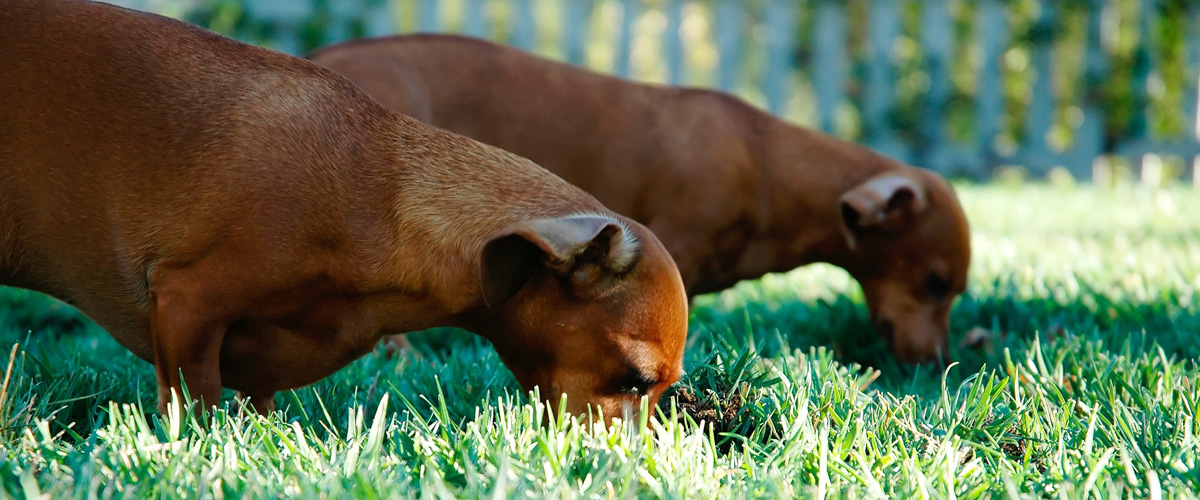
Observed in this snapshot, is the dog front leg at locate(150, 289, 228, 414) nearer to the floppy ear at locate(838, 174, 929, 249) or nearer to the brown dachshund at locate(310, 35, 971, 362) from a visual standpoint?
the brown dachshund at locate(310, 35, 971, 362)

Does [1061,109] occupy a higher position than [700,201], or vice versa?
[700,201]

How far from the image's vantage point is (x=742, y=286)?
5.33 m

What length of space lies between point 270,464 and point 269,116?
799 mm

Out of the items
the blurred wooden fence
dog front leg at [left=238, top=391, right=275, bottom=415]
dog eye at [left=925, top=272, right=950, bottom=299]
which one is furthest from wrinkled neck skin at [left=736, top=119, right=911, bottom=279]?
the blurred wooden fence

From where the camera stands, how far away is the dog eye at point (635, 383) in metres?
2.52

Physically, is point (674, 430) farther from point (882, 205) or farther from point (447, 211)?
point (882, 205)

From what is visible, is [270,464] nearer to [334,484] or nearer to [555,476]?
[334,484]

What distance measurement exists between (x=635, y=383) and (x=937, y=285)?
7.29 ft

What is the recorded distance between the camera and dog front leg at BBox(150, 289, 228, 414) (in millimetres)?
2311

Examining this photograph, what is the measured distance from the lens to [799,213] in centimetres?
453

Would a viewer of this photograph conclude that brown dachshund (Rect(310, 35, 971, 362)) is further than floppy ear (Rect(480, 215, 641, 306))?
Yes

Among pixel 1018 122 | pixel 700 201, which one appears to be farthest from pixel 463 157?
pixel 1018 122

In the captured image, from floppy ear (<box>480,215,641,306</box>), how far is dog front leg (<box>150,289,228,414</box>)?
0.58m

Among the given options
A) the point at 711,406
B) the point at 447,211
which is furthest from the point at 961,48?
the point at 447,211
